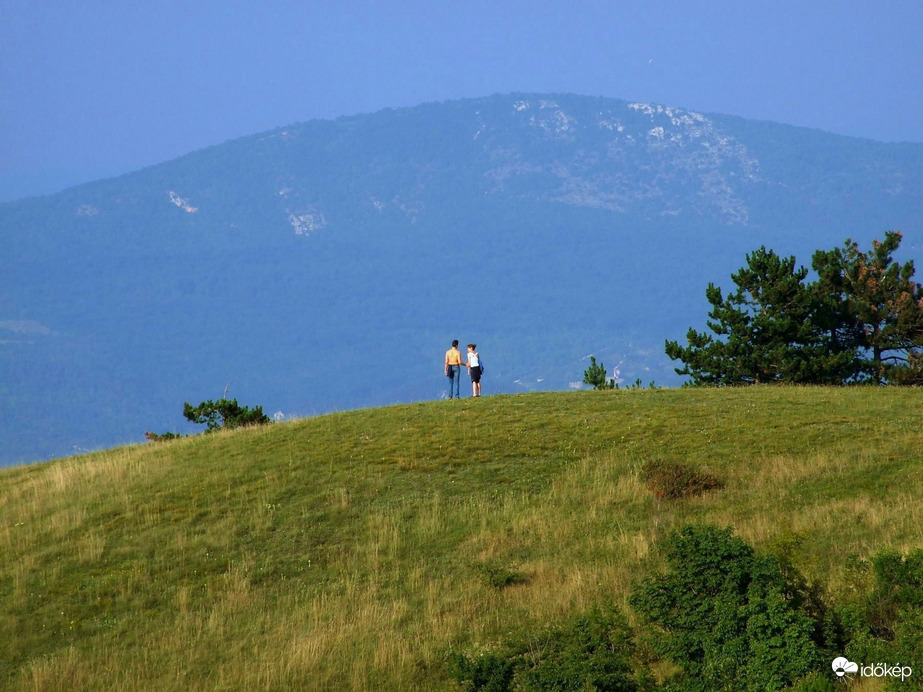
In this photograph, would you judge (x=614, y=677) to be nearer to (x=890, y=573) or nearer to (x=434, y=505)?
(x=890, y=573)


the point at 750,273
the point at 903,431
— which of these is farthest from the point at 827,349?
the point at 903,431

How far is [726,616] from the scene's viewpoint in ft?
53.5

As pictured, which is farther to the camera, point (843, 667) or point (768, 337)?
point (768, 337)

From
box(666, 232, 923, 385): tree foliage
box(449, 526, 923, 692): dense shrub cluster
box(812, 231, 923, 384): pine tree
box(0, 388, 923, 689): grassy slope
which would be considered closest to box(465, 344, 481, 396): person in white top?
box(0, 388, 923, 689): grassy slope

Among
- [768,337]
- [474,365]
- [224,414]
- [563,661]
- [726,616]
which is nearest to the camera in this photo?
[563,661]

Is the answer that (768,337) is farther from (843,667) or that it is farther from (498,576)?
(843,667)

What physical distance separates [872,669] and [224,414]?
3674cm

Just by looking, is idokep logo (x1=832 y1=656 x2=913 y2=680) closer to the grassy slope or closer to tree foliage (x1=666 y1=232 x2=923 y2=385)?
the grassy slope

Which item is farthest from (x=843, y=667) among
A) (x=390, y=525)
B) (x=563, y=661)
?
(x=390, y=525)

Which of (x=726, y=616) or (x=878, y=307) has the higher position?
(x=878, y=307)

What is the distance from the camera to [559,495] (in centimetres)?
2723

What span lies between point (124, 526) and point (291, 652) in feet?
31.6

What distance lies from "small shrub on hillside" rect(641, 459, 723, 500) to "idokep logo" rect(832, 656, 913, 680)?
11077 mm

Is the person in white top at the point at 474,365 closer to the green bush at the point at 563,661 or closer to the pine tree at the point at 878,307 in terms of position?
the pine tree at the point at 878,307
